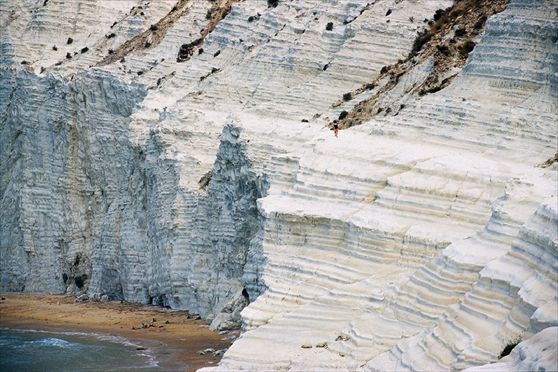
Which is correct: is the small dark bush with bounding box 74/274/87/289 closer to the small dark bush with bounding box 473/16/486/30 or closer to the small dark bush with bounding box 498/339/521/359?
the small dark bush with bounding box 473/16/486/30

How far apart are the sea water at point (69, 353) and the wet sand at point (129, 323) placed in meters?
0.69

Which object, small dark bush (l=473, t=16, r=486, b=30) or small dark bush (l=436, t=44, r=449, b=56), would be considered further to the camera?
small dark bush (l=473, t=16, r=486, b=30)

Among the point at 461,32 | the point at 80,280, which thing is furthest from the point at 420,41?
the point at 80,280

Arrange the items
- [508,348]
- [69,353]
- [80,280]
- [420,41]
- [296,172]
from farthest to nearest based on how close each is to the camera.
A: [80,280] < [420,41] < [69,353] < [296,172] < [508,348]

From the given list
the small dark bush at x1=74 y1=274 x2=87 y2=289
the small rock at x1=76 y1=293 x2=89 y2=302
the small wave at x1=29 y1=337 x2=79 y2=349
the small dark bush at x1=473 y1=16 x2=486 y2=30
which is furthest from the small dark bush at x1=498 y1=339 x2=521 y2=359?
the small dark bush at x1=74 y1=274 x2=87 y2=289

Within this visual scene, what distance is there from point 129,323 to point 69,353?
6224mm

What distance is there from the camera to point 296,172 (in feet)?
185

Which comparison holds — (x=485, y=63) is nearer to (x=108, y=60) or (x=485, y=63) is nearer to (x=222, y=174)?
(x=222, y=174)

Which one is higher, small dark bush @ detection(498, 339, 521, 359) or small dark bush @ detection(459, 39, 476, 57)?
small dark bush @ detection(459, 39, 476, 57)

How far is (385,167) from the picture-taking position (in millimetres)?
54344

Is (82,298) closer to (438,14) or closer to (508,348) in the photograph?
(438,14)

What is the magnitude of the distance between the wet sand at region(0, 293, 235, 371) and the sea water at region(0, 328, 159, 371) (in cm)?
69

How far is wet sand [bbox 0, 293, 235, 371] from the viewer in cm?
5916

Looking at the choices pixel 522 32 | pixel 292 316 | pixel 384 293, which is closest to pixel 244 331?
pixel 292 316
